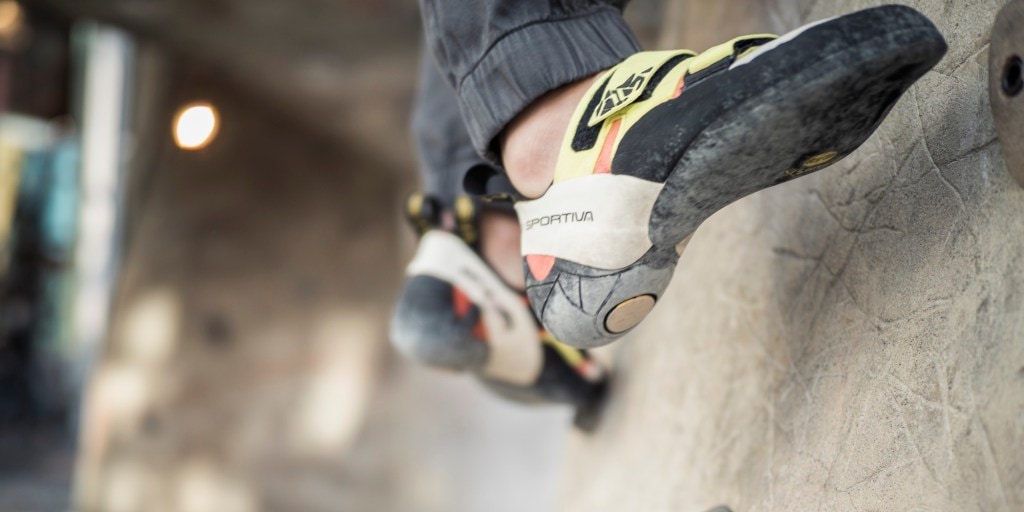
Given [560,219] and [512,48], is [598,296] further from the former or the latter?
[512,48]

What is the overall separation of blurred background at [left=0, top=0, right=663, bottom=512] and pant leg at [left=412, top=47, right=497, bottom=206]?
0.82 m

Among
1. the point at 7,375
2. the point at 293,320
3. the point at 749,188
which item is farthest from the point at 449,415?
the point at 7,375

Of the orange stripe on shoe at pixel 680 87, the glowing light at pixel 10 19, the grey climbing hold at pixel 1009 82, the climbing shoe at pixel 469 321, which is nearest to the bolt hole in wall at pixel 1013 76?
the grey climbing hold at pixel 1009 82

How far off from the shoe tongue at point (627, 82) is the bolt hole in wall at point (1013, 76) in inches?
6.9

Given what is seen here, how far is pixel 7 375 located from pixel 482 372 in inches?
150

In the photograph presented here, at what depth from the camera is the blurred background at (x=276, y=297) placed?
197cm

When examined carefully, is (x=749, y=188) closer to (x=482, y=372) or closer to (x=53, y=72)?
(x=482, y=372)

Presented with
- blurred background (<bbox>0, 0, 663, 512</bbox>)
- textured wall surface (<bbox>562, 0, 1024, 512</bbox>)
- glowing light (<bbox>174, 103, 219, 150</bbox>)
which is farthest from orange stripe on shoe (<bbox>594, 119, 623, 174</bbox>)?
blurred background (<bbox>0, 0, 663, 512</bbox>)

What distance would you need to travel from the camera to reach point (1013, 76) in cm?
45

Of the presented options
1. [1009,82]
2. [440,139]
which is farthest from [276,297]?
[1009,82]

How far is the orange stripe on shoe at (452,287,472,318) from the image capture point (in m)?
0.99

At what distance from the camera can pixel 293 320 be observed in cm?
221

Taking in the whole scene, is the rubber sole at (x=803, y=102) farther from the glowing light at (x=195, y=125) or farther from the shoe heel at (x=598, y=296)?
the glowing light at (x=195, y=125)

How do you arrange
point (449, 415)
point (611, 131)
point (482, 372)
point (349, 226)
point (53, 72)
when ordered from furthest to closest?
point (53, 72), point (349, 226), point (449, 415), point (482, 372), point (611, 131)
